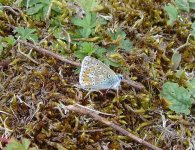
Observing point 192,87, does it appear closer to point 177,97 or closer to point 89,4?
point 177,97

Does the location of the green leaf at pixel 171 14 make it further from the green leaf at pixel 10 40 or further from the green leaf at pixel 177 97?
the green leaf at pixel 10 40

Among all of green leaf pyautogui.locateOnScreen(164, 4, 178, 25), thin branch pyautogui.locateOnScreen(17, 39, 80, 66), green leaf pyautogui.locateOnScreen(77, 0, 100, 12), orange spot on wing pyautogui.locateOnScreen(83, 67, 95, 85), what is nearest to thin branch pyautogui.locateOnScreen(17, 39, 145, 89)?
thin branch pyautogui.locateOnScreen(17, 39, 80, 66)

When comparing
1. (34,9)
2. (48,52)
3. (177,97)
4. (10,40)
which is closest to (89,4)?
(34,9)

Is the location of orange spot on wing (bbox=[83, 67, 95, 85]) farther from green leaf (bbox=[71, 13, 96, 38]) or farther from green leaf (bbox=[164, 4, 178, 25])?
green leaf (bbox=[164, 4, 178, 25])

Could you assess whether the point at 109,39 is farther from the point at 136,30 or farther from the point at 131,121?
the point at 131,121

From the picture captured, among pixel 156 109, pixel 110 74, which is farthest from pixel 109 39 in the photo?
pixel 156 109

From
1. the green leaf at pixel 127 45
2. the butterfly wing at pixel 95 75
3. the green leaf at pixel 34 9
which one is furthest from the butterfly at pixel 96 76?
the green leaf at pixel 34 9
